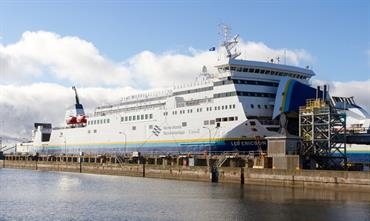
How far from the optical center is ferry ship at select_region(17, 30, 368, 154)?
67438 millimetres

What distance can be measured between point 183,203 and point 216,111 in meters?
30.6

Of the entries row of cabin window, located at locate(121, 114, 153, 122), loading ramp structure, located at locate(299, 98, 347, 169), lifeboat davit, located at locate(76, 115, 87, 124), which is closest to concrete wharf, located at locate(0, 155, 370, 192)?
loading ramp structure, located at locate(299, 98, 347, 169)

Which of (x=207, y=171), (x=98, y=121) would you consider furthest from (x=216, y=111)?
(x=98, y=121)

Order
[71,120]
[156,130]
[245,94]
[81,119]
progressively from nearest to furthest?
[245,94]
[156,130]
[81,119]
[71,120]

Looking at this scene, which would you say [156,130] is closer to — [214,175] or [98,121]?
[214,175]

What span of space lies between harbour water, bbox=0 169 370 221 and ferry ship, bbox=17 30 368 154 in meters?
13.9

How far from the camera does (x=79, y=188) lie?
55906 millimetres

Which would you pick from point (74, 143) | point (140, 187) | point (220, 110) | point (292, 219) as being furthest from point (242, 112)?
point (74, 143)

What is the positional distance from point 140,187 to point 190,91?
78.2ft

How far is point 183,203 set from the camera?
41.2 metres

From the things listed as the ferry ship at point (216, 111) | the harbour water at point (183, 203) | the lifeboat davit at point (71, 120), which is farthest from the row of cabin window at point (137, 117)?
the harbour water at point (183, 203)

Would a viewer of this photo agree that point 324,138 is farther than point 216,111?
No

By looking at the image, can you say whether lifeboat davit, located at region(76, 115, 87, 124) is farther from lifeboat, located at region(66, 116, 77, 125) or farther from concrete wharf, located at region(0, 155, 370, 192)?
concrete wharf, located at region(0, 155, 370, 192)

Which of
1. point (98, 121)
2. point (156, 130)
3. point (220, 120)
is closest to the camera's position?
point (220, 120)
